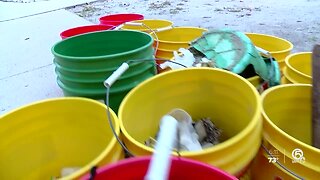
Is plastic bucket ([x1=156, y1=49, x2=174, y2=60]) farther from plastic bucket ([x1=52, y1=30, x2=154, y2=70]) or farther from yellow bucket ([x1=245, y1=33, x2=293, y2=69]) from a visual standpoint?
yellow bucket ([x1=245, y1=33, x2=293, y2=69])

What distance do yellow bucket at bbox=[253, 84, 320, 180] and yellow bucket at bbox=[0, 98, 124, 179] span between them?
37 cm

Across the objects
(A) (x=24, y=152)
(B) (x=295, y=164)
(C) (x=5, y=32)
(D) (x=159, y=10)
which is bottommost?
(C) (x=5, y=32)

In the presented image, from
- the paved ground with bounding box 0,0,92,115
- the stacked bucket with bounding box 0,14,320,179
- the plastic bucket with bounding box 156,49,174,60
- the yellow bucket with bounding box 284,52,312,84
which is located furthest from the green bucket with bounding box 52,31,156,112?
the paved ground with bounding box 0,0,92,115

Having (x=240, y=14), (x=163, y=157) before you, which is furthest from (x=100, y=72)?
(x=240, y=14)

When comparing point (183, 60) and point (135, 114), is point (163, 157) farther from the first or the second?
point (183, 60)

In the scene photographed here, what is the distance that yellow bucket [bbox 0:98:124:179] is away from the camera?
79 cm

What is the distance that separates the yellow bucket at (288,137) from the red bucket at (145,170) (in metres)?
0.23

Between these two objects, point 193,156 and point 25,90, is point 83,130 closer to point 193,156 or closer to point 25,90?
point 193,156

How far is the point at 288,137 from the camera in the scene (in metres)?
0.67

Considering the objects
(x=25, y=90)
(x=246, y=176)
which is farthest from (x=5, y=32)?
(x=246, y=176)

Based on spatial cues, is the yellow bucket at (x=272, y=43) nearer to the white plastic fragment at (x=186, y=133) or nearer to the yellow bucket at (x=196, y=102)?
the yellow bucket at (x=196, y=102)

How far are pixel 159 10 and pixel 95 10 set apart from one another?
2.28 ft

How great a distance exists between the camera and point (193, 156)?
0.59m

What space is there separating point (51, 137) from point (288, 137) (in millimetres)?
608
